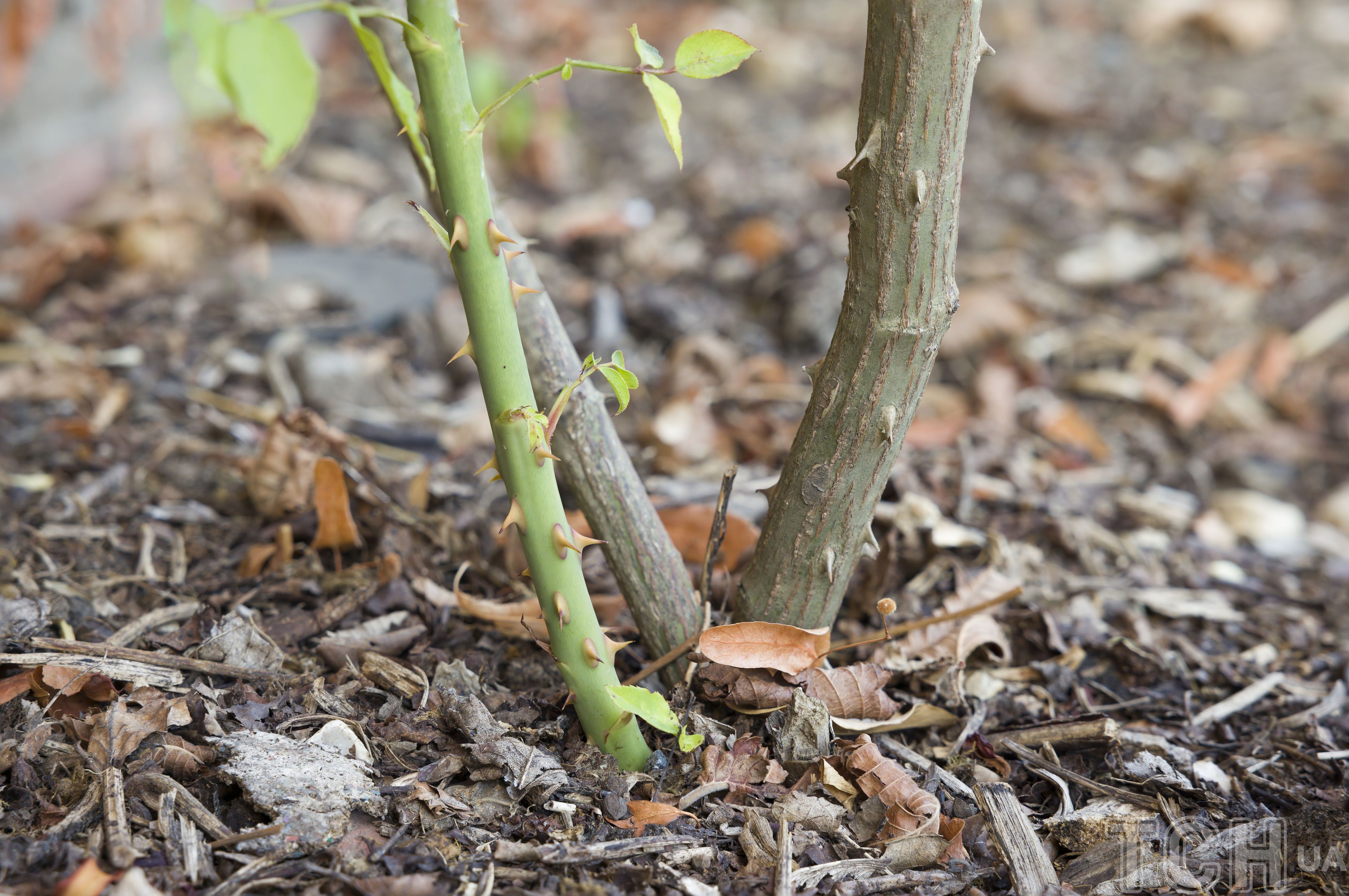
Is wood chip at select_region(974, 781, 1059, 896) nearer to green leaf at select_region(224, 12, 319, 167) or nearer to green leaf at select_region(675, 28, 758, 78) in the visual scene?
green leaf at select_region(675, 28, 758, 78)

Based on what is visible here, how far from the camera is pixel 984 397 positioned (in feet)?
9.09

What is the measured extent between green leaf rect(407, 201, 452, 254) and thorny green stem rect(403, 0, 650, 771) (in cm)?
1

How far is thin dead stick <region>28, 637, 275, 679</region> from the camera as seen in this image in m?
1.40

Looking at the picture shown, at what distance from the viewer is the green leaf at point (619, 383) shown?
3.59ft

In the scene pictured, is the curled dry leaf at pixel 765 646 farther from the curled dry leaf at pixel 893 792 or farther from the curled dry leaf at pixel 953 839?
the curled dry leaf at pixel 953 839

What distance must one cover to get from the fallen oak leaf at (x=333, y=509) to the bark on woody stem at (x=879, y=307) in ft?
2.35

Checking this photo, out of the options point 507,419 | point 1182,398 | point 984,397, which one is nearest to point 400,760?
point 507,419

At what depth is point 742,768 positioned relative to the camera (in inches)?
54.2

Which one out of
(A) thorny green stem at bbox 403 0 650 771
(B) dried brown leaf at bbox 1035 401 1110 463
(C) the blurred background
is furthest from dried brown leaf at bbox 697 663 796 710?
(B) dried brown leaf at bbox 1035 401 1110 463

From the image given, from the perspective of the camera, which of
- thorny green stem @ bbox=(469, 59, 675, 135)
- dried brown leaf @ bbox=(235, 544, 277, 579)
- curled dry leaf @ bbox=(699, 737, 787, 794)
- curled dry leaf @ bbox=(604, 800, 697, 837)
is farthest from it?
dried brown leaf @ bbox=(235, 544, 277, 579)

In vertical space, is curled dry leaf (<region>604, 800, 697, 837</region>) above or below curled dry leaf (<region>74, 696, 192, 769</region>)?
below

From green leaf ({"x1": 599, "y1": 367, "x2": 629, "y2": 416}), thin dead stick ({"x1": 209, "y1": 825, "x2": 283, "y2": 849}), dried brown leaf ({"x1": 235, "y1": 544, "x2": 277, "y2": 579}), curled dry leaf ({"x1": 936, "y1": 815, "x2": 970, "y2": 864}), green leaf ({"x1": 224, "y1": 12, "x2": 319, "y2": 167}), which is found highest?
green leaf ({"x1": 224, "y1": 12, "x2": 319, "y2": 167})

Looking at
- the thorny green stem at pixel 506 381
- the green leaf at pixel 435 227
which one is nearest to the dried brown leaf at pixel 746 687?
the thorny green stem at pixel 506 381

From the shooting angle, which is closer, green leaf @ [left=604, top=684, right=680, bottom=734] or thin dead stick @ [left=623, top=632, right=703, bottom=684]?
green leaf @ [left=604, top=684, right=680, bottom=734]
